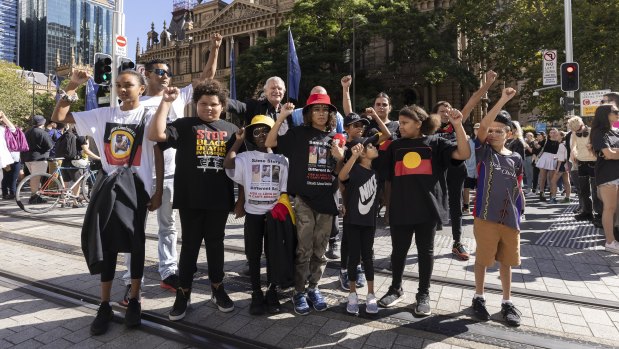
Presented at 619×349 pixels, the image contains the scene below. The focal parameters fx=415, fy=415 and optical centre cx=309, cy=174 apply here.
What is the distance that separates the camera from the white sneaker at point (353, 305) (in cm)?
376

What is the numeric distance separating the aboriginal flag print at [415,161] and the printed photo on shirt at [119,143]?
7.91ft

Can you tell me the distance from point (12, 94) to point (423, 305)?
56.0 m

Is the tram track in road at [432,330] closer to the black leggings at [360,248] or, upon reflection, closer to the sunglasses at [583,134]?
the black leggings at [360,248]

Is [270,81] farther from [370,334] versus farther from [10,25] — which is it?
[10,25]

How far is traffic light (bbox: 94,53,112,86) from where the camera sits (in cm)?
1151

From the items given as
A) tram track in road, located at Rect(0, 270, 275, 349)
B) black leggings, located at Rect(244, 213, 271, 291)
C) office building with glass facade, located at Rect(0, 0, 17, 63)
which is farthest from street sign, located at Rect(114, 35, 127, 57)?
office building with glass facade, located at Rect(0, 0, 17, 63)

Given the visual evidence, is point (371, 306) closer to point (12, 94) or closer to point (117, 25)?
point (117, 25)

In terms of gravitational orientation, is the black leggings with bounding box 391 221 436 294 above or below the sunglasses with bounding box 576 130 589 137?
below

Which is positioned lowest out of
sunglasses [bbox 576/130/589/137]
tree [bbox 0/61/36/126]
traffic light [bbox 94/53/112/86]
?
sunglasses [bbox 576/130/589/137]

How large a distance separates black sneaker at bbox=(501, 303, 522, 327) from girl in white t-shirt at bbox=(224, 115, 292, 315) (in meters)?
2.01

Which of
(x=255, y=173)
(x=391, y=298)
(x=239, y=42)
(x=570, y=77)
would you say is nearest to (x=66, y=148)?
(x=255, y=173)

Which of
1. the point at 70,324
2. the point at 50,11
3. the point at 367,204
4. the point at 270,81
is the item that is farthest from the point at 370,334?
the point at 50,11

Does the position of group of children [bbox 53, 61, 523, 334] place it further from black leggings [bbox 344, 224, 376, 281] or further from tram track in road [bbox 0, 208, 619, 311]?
tram track in road [bbox 0, 208, 619, 311]

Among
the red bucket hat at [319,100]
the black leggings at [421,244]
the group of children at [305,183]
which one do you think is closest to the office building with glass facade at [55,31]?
the group of children at [305,183]
